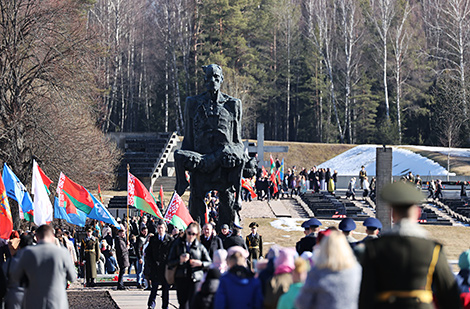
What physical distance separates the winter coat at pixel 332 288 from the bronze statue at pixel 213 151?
714 cm

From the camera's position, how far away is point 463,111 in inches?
2384

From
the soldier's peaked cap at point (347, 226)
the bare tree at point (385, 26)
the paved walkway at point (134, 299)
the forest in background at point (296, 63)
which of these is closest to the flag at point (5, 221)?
the paved walkway at point (134, 299)

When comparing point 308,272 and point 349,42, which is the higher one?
point 349,42

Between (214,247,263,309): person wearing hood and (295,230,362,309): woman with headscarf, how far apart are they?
1.06 meters

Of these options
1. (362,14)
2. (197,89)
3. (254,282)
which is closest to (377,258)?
(254,282)

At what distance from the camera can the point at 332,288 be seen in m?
5.90

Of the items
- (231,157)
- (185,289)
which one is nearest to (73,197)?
(231,157)

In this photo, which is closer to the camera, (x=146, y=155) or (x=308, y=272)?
(x=308, y=272)

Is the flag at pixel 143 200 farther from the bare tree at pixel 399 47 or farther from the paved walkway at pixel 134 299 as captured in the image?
the bare tree at pixel 399 47

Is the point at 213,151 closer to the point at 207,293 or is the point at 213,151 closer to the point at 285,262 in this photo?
the point at 207,293

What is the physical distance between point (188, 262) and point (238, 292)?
2413 millimetres

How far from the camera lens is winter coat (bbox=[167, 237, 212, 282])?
9375 mm

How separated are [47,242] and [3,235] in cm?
732

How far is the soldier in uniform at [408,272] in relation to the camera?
519cm
